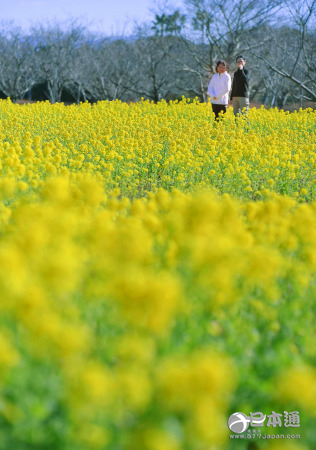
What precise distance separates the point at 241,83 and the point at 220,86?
964 mm

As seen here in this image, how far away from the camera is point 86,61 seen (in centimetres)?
3278

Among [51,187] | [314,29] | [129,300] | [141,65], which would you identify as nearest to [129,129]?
[51,187]

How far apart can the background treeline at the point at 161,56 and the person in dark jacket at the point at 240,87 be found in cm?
1272

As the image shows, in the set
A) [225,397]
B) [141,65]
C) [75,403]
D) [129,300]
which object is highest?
[141,65]

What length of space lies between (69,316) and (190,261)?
646mm

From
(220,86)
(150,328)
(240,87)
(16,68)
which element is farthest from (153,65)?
(150,328)

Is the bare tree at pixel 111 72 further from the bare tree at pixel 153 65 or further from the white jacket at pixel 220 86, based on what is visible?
the white jacket at pixel 220 86

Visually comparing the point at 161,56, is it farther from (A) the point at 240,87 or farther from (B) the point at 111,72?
(A) the point at 240,87

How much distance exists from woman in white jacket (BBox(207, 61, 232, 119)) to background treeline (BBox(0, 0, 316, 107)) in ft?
44.7

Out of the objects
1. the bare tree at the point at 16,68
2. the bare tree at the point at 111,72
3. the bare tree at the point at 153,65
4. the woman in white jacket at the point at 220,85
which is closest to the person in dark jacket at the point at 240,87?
the woman in white jacket at the point at 220,85

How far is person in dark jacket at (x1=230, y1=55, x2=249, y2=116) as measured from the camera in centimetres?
1316

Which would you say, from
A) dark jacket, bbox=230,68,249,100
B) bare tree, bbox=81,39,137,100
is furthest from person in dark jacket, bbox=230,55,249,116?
bare tree, bbox=81,39,137,100

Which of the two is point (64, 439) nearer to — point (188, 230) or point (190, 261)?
point (190, 261)

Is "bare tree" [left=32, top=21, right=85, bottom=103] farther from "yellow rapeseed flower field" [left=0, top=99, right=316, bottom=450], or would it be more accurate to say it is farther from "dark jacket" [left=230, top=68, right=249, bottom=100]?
"yellow rapeseed flower field" [left=0, top=99, right=316, bottom=450]
